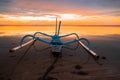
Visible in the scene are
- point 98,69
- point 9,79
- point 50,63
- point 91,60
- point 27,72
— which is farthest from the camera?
point 91,60

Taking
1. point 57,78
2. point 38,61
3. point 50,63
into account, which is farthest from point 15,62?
point 57,78

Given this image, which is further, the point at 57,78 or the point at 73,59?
the point at 73,59

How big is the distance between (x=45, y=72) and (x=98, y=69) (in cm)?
225

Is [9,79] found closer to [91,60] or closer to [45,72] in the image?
[45,72]

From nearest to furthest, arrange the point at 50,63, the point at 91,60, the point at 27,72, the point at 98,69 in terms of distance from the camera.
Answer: the point at 27,72 → the point at 98,69 → the point at 50,63 → the point at 91,60

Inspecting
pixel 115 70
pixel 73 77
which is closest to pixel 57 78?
pixel 73 77

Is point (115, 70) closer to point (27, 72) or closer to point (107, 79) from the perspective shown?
point (107, 79)

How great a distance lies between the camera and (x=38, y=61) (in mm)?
8859

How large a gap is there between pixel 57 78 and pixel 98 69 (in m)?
2.07

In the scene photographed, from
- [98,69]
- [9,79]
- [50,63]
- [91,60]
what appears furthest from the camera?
[91,60]

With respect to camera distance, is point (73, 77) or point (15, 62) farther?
point (15, 62)

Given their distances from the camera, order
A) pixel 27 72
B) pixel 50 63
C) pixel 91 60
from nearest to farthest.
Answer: pixel 27 72, pixel 50 63, pixel 91 60

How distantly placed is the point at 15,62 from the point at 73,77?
10.9 feet

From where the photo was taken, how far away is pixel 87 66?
26.6 ft
